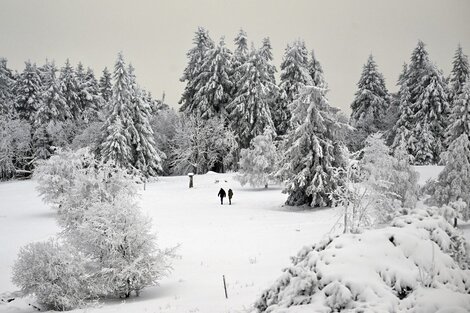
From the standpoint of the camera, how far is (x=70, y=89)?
64.7 m

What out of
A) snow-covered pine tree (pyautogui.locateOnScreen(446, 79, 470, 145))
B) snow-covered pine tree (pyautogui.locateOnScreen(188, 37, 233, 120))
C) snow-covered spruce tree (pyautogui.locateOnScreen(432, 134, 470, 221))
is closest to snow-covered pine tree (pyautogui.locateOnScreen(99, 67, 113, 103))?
snow-covered pine tree (pyautogui.locateOnScreen(188, 37, 233, 120))

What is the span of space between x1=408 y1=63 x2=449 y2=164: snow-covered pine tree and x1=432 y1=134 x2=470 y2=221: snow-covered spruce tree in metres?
21.4

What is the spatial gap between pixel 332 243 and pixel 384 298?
1.49m

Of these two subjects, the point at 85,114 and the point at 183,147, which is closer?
the point at 183,147

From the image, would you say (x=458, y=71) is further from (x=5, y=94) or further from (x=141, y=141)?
(x=5, y=94)

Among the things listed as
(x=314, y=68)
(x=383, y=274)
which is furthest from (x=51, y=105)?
(x=383, y=274)

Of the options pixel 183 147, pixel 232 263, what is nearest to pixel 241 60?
pixel 183 147

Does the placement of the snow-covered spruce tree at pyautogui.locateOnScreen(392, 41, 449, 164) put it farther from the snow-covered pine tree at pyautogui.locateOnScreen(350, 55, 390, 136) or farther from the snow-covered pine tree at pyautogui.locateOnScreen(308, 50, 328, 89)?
the snow-covered pine tree at pyautogui.locateOnScreen(308, 50, 328, 89)

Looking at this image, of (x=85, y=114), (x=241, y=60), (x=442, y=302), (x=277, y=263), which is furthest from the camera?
(x=85, y=114)

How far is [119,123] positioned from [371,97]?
3393 cm

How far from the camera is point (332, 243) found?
738 cm

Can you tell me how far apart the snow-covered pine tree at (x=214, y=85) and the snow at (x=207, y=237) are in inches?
616

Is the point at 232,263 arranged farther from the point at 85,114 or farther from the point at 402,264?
the point at 85,114

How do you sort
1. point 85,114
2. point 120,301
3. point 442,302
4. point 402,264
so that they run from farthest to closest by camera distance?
point 85,114 < point 120,301 < point 402,264 < point 442,302
